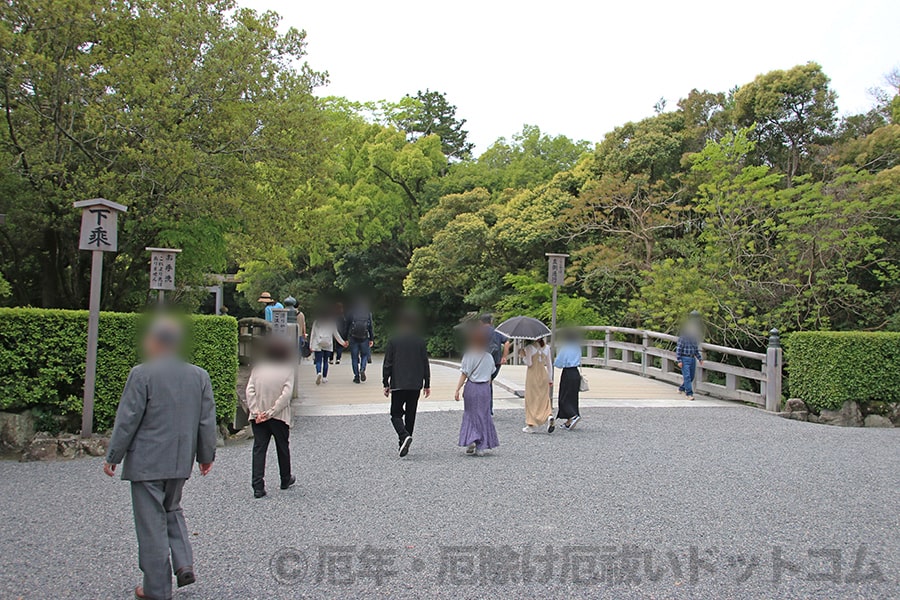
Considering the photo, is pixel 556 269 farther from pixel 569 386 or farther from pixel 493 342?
pixel 493 342

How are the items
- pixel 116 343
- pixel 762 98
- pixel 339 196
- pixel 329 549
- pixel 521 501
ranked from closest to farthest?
pixel 329 549, pixel 521 501, pixel 116 343, pixel 762 98, pixel 339 196

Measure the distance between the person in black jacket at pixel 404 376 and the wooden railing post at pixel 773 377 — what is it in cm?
774

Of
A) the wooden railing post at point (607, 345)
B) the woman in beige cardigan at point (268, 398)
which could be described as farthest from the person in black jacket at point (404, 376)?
the wooden railing post at point (607, 345)

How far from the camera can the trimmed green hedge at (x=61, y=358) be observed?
25.4 ft

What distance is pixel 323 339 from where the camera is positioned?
46.5 feet

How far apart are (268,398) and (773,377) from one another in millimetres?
9968

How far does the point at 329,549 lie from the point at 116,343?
490 cm

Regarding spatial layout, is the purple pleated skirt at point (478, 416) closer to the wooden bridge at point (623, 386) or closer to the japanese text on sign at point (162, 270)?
the wooden bridge at point (623, 386)

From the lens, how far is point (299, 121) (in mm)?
14484

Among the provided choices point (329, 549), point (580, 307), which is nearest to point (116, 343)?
point (329, 549)

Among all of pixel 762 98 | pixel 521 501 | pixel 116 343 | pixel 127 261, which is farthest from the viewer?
pixel 762 98

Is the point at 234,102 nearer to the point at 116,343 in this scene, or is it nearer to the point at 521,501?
the point at 116,343

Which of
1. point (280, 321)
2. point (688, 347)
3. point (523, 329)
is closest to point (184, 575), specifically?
point (523, 329)

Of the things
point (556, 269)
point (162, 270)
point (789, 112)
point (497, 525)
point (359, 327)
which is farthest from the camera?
point (789, 112)
